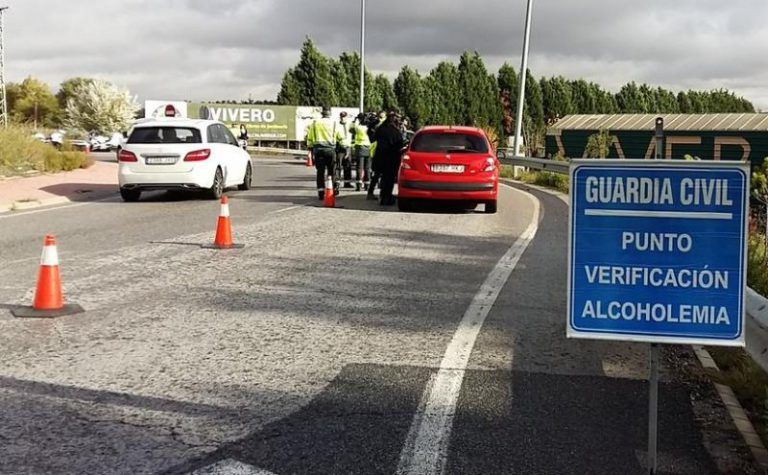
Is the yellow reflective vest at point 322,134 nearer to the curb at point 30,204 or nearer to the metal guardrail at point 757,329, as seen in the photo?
the curb at point 30,204

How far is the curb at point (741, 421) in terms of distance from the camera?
3.81m

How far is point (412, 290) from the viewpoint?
7.64 meters

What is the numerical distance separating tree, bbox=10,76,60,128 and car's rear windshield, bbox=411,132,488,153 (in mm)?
90498

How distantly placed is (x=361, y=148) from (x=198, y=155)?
4.46 metres

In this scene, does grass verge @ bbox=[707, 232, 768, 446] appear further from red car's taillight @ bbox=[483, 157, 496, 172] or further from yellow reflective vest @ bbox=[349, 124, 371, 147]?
yellow reflective vest @ bbox=[349, 124, 371, 147]

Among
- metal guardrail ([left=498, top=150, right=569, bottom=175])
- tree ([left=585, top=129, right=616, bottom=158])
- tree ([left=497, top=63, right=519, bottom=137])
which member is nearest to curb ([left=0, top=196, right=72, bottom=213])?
metal guardrail ([left=498, top=150, right=569, bottom=175])

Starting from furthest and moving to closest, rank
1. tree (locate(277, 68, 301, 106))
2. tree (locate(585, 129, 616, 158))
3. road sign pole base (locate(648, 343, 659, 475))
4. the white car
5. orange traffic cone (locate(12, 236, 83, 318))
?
1. tree (locate(277, 68, 301, 106))
2. tree (locate(585, 129, 616, 158))
3. the white car
4. orange traffic cone (locate(12, 236, 83, 318))
5. road sign pole base (locate(648, 343, 659, 475))

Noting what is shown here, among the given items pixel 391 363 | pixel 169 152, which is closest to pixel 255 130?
pixel 169 152

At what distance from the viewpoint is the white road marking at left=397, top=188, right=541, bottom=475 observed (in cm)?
367

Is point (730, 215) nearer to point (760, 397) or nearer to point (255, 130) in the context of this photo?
point (760, 397)

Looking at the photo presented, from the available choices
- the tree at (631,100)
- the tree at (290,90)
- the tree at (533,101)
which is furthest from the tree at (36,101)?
the tree at (631,100)

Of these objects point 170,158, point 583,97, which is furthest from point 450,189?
point 583,97

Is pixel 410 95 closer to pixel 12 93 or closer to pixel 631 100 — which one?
pixel 631 100

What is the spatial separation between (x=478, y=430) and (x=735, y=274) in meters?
1.42
